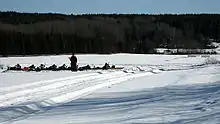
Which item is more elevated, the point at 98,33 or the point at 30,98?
the point at 98,33

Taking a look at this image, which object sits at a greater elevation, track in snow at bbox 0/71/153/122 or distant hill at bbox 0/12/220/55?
distant hill at bbox 0/12/220/55

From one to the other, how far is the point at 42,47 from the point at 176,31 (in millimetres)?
71495

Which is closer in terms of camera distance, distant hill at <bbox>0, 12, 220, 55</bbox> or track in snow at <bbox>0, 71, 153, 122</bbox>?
track in snow at <bbox>0, 71, 153, 122</bbox>

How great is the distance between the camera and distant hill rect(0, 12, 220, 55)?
104 m

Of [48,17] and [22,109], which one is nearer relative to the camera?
[22,109]

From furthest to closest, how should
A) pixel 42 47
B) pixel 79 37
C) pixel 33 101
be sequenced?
pixel 79 37 → pixel 42 47 → pixel 33 101

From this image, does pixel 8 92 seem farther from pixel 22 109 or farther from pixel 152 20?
pixel 152 20

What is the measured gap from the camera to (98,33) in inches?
4589

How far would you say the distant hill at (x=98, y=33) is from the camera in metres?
104

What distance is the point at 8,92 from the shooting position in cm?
1730

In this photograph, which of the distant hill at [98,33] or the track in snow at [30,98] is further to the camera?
the distant hill at [98,33]

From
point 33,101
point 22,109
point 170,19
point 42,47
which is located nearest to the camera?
point 22,109

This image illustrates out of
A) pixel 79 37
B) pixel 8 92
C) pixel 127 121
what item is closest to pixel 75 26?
pixel 79 37

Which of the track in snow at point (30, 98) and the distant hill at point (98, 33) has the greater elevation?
the distant hill at point (98, 33)
